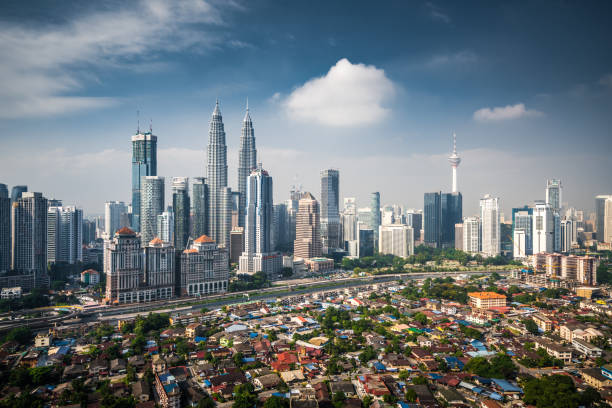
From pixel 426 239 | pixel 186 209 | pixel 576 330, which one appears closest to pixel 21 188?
pixel 186 209

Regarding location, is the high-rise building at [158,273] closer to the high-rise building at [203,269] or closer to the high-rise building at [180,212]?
the high-rise building at [203,269]

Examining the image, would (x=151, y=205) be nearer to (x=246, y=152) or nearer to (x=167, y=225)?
(x=167, y=225)

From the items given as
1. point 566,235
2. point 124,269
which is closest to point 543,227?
point 566,235

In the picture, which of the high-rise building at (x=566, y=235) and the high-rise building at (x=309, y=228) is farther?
the high-rise building at (x=566, y=235)

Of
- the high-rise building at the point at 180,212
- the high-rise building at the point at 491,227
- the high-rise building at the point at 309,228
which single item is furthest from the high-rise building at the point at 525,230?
the high-rise building at the point at 180,212

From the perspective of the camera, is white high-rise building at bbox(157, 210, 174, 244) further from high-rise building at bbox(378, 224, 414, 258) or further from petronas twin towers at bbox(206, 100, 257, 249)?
high-rise building at bbox(378, 224, 414, 258)

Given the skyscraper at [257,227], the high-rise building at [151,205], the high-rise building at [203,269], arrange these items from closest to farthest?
the high-rise building at [203,269] < the skyscraper at [257,227] < the high-rise building at [151,205]
